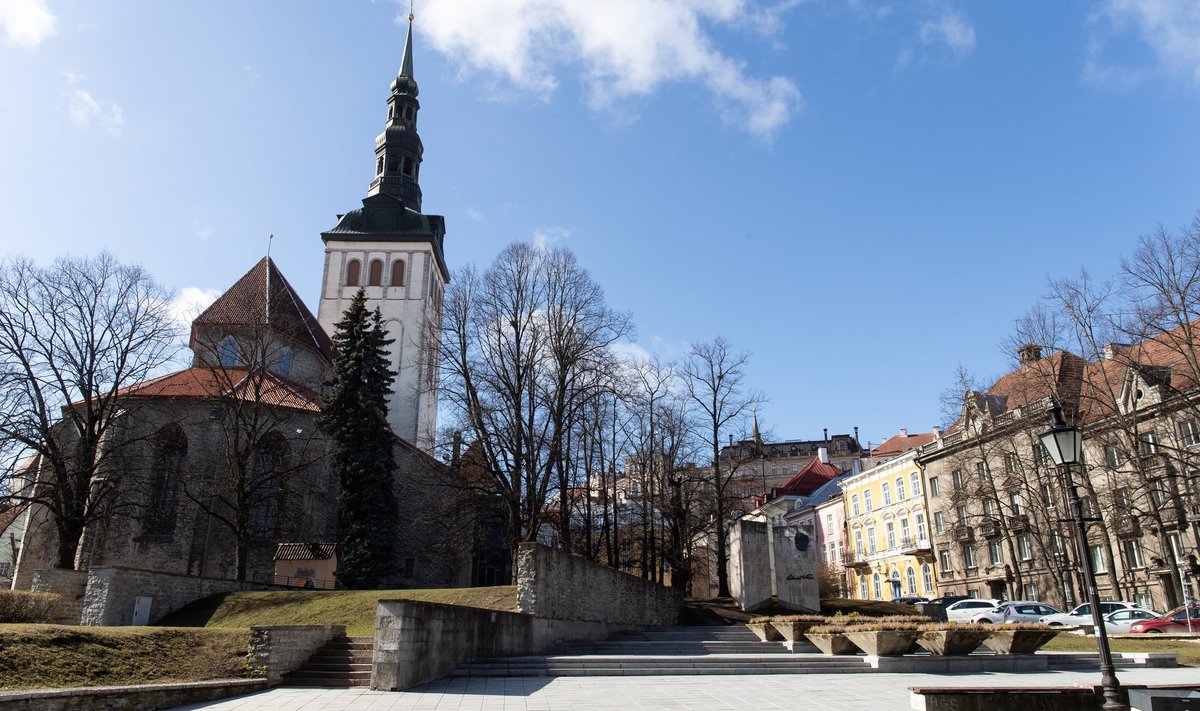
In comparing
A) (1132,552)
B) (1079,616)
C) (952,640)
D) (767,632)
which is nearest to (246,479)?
(767,632)

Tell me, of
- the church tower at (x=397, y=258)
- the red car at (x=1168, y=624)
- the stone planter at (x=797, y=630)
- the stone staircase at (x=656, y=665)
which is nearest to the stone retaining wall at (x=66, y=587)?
the stone staircase at (x=656, y=665)

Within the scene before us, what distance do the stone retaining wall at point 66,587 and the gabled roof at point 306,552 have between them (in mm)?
8997

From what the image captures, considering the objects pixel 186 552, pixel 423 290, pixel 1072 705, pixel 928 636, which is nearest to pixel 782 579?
pixel 928 636

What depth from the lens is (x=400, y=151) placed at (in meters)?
51.6

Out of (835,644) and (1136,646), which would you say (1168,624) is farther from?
(835,644)

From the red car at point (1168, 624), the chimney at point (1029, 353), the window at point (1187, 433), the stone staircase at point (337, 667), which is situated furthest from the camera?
the window at point (1187, 433)

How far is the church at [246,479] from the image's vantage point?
98.7ft

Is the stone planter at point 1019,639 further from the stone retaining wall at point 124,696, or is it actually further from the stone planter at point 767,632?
the stone retaining wall at point 124,696

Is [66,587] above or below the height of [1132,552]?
below

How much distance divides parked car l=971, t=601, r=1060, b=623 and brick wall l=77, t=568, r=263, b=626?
24.9m

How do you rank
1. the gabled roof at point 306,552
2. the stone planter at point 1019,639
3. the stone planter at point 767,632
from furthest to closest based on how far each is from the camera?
the gabled roof at point 306,552
the stone planter at point 767,632
the stone planter at point 1019,639

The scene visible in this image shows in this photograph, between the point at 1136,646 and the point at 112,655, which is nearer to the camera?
the point at 112,655

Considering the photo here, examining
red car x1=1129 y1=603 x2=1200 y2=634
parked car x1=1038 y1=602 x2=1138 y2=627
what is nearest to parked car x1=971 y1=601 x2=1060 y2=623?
parked car x1=1038 y1=602 x2=1138 y2=627

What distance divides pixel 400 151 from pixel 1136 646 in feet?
153
